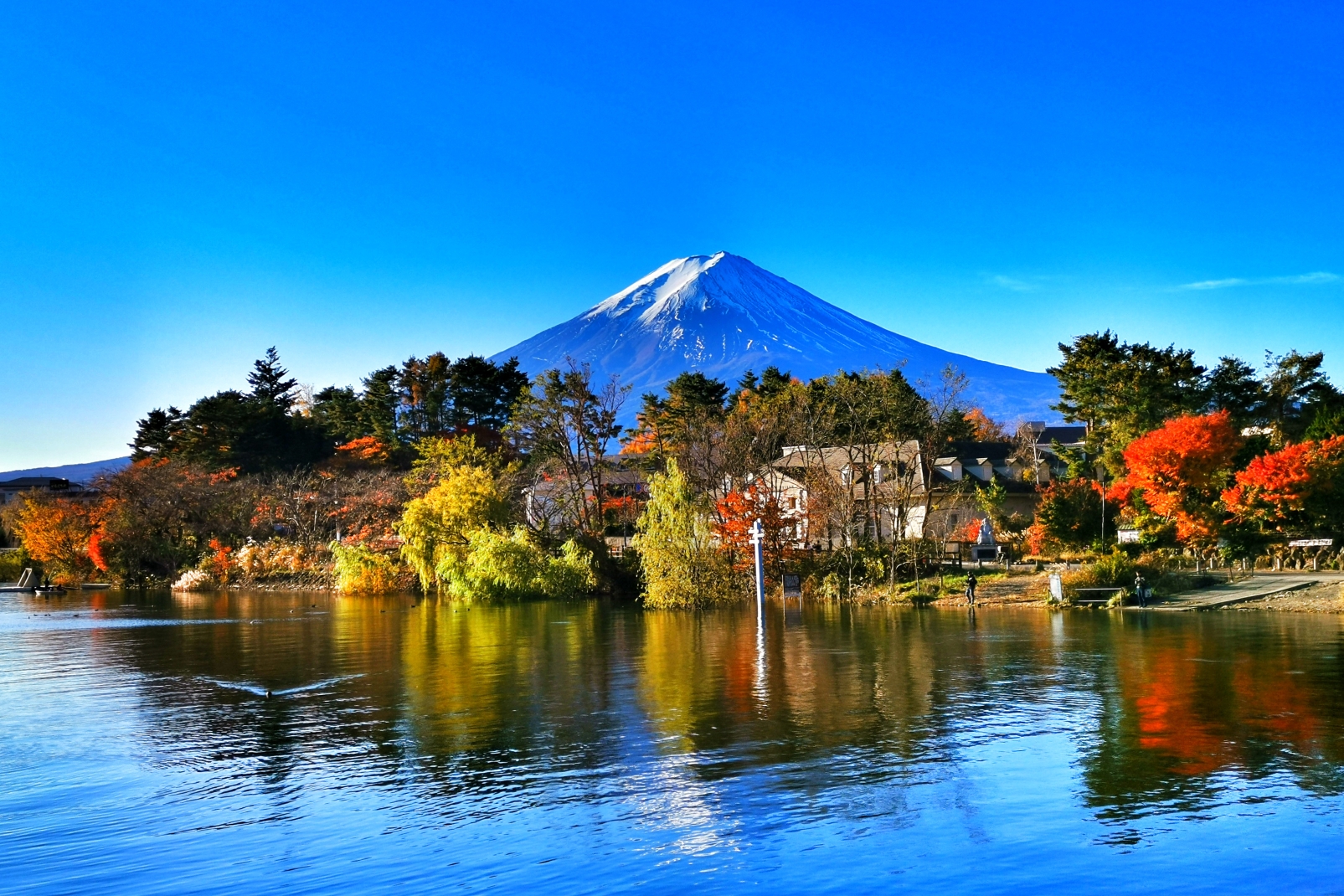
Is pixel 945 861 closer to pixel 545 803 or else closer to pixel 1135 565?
pixel 545 803

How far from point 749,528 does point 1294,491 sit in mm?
22463

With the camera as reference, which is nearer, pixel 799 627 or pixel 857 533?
pixel 799 627

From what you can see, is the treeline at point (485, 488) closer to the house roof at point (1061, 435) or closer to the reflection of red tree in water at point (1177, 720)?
the house roof at point (1061, 435)

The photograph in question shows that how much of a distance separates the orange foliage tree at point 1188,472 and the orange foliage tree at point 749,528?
15.5 m

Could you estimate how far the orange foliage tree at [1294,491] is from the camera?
46.2 m

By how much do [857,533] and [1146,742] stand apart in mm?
39518

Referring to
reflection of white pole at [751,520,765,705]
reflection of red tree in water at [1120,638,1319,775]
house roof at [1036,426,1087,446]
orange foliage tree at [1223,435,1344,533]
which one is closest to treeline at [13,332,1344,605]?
orange foliage tree at [1223,435,1344,533]

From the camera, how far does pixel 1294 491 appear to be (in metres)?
46.3

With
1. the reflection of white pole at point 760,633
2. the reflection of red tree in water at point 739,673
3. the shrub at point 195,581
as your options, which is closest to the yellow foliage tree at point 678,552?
the reflection of white pole at point 760,633

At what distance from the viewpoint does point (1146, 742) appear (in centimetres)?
1762

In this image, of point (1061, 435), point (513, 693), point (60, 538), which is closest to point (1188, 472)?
A: point (513, 693)

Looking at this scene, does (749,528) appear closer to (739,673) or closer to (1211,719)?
(739,673)

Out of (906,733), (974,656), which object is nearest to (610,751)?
(906,733)

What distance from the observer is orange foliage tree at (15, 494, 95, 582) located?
7750 cm
